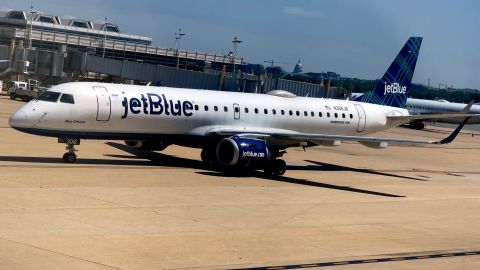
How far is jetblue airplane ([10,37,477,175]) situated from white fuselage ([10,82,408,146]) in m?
0.04

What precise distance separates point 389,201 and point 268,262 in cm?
1459

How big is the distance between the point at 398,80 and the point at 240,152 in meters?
17.7

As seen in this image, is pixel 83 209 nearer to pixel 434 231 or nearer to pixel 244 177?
pixel 434 231

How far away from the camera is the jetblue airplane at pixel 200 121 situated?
34500mm

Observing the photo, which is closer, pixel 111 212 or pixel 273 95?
pixel 111 212

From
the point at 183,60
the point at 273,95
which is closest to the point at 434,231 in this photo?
the point at 273,95

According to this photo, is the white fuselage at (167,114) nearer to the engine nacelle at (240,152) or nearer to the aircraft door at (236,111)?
the aircraft door at (236,111)

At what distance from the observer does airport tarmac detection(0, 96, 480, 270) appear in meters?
19.4

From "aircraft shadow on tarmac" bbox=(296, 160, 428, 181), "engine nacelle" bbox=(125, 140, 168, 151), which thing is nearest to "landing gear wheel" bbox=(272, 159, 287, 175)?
"aircraft shadow on tarmac" bbox=(296, 160, 428, 181)

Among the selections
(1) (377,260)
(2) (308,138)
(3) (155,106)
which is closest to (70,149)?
(3) (155,106)

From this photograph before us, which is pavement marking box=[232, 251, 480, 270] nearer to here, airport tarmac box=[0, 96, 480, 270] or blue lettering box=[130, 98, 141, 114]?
airport tarmac box=[0, 96, 480, 270]

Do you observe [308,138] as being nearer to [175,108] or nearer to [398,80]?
[175,108]

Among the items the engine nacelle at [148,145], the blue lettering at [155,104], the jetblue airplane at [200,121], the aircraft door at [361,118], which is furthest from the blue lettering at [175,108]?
the aircraft door at [361,118]

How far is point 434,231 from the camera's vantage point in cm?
2672
